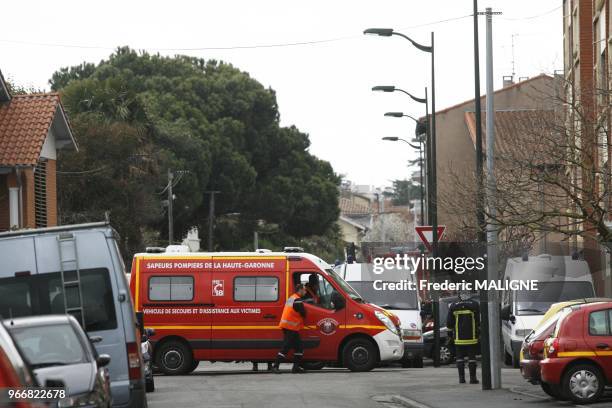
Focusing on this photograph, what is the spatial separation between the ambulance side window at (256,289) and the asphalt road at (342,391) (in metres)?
1.60

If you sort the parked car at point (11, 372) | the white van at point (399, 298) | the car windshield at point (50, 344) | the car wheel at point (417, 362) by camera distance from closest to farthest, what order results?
the parked car at point (11, 372), the car windshield at point (50, 344), the white van at point (399, 298), the car wheel at point (417, 362)

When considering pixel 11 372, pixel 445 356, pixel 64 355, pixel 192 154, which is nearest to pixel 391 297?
pixel 445 356

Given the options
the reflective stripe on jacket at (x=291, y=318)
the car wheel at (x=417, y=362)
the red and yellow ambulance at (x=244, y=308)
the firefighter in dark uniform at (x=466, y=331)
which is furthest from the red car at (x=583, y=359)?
the car wheel at (x=417, y=362)

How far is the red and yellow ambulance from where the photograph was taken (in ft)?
86.4

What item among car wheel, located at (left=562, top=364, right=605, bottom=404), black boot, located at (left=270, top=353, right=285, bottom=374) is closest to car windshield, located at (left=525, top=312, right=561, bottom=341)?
car wheel, located at (left=562, top=364, right=605, bottom=404)

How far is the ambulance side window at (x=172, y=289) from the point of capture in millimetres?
26375

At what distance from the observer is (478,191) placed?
827 inches

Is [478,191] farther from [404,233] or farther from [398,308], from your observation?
[404,233]

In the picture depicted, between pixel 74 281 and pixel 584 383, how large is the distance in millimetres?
7731

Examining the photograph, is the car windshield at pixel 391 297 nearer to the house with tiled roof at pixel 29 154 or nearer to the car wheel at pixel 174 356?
the car wheel at pixel 174 356

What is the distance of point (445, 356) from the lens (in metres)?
32.0

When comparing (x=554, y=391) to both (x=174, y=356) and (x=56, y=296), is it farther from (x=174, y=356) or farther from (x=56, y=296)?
(x=174, y=356)

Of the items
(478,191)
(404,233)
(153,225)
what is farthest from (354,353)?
(404,233)

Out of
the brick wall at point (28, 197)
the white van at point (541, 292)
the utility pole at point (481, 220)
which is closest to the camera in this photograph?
the utility pole at point (481, 220)
